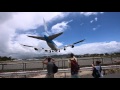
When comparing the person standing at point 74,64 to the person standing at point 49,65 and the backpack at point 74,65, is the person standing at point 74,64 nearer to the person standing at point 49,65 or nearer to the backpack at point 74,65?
the backpack at point 74,65

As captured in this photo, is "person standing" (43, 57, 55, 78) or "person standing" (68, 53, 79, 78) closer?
"person standing" (68, 53, 79, 78)

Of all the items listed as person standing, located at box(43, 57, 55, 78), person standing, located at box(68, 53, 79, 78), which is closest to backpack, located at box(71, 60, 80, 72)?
person standing, located at box(68, 53, 79, 78)

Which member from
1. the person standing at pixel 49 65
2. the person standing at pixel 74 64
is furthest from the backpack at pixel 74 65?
the person standing at pixel 49 65

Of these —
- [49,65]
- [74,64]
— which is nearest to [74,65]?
[74,64]

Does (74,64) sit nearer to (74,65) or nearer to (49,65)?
(74,65)

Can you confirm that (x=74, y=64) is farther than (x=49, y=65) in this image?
No

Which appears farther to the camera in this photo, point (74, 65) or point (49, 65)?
point (49, 65)

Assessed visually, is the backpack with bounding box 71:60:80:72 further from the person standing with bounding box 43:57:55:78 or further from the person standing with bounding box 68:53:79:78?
the person standing with bounding box 43:57:55:78

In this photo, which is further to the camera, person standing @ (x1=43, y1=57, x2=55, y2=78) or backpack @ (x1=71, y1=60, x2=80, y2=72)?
person standing @ (x1=43, y1=57, x2=55, y2=78)
